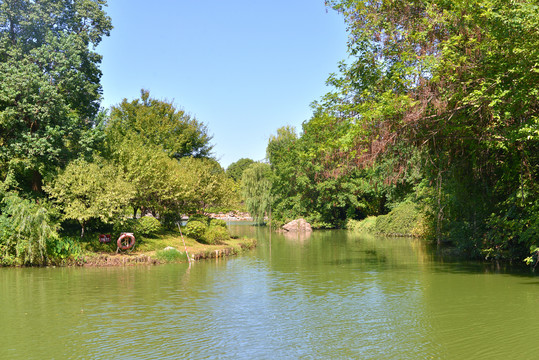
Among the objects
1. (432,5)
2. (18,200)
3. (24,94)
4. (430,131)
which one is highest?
(432,5)

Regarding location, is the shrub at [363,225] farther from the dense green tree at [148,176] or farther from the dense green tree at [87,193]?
the dense green tree at [87,193]

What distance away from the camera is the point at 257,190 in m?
66.8

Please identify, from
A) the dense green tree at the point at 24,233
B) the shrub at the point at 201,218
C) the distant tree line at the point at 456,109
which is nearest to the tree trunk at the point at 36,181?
the dense green tree at the point at 24,233

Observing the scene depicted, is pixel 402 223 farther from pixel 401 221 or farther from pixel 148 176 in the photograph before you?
pixel 148 176

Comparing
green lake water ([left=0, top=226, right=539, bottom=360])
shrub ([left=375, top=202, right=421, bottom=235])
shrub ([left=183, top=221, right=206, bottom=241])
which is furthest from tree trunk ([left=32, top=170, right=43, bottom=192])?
shrub ([left=375, top=202, right=421, bottom=235])

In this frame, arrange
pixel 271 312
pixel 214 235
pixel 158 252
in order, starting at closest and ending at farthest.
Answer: pixel 271 312 → pixel 158 252 → pixel 214 235

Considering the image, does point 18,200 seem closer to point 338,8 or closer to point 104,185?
point 104,185

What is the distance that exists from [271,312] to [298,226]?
140 feet

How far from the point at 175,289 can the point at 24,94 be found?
13848 millimetres

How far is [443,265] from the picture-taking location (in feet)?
80.4

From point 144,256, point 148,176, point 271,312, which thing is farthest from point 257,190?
point 271,312

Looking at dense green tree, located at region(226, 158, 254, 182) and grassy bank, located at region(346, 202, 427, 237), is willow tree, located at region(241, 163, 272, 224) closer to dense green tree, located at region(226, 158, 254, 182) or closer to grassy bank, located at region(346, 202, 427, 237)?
grassy bank, located at region(346, 202, 427, 237)

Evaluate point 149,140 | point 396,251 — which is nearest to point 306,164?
point 149,140

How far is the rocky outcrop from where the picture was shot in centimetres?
5706
